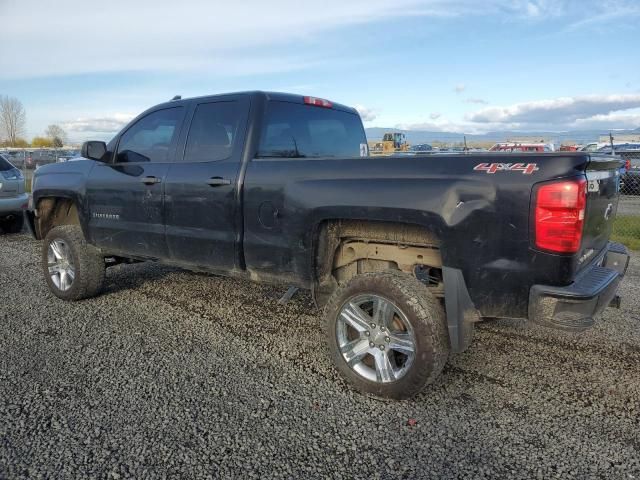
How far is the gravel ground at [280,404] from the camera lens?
8.63ft

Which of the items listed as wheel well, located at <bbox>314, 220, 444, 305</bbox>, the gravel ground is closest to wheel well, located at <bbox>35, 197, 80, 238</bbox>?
the gravel ground

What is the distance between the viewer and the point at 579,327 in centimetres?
281

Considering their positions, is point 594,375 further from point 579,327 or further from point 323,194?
point 323,194

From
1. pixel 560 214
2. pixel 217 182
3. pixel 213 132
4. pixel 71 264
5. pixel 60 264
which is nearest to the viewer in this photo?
pixel 560 214

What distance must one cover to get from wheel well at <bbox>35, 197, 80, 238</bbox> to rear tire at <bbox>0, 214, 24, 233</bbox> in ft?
17.1

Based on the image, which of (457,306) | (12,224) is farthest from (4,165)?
(457,306)

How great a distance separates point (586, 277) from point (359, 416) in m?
1.54

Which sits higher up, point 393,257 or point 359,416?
point 393,257

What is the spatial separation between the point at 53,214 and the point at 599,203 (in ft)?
17.2

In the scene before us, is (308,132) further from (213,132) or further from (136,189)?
(136,189)

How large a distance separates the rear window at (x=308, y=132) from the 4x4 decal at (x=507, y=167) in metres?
1.75

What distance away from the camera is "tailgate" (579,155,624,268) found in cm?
290

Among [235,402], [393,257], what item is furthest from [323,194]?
[235,402]

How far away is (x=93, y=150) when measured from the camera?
15.5 ft
